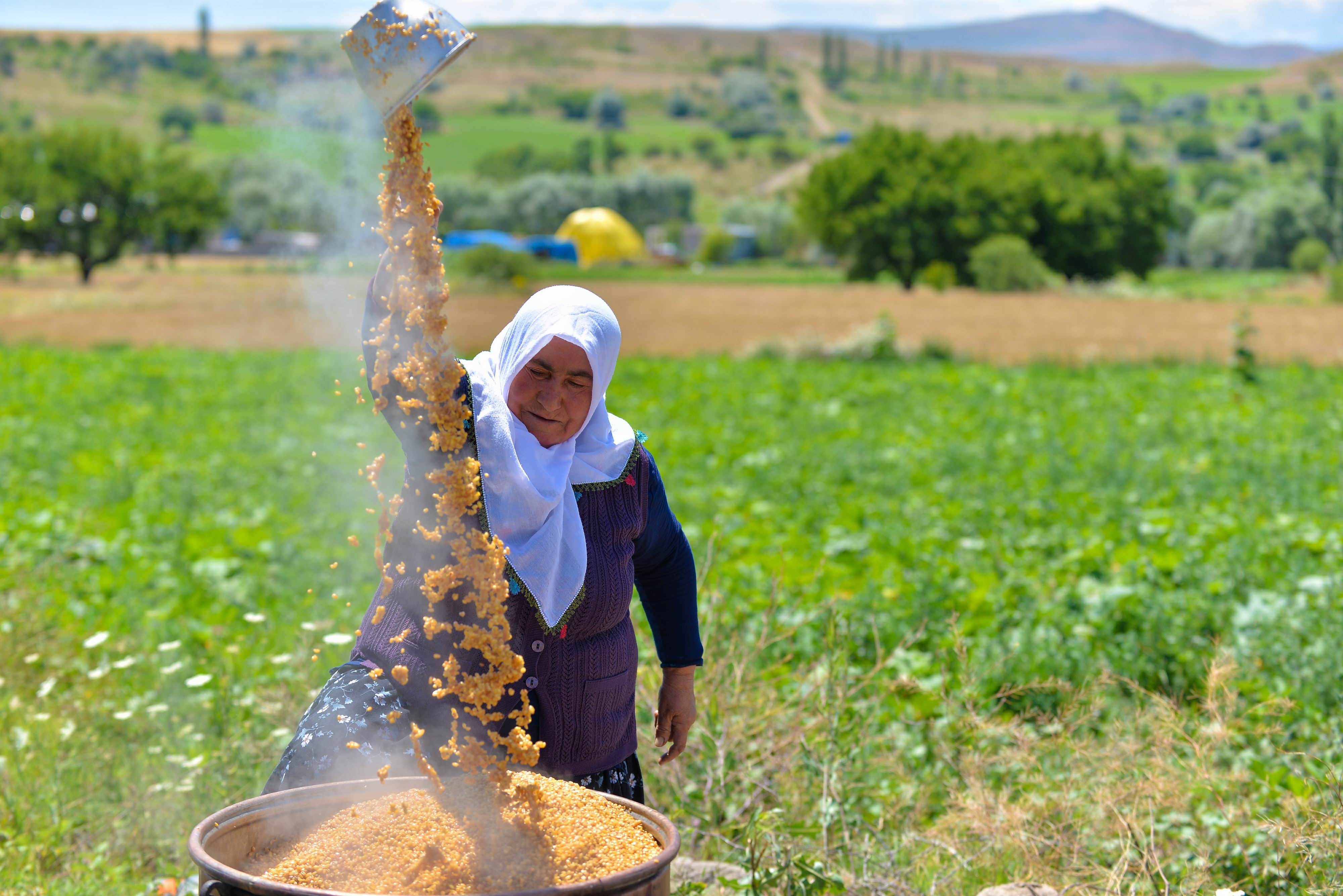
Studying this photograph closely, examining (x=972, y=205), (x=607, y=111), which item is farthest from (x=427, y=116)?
(x=607, y=111)

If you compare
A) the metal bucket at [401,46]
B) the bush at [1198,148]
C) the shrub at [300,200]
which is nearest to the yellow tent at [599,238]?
the shrub at [300,200]

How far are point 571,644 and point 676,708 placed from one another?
0.44 metres

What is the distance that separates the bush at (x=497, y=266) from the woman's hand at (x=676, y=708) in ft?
134

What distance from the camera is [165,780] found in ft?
11.4

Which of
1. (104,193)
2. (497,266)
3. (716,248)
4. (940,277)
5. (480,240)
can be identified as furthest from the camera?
(716,248)

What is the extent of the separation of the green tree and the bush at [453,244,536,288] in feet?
47.8

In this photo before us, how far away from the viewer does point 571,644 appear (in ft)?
7.20

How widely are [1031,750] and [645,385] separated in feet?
44.3

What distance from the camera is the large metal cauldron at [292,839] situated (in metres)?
1.51

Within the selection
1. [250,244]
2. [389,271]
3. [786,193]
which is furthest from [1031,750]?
[786,193]

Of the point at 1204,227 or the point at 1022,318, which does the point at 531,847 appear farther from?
the point at 1204,227

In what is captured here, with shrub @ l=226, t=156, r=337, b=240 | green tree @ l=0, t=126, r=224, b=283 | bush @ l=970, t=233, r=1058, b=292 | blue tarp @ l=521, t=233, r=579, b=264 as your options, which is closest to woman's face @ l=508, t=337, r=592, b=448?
shrub @ l=226, t=156, r=337, b=240

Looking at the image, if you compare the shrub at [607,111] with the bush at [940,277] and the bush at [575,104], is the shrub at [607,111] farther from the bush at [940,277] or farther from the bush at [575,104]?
the bush at [940,277]

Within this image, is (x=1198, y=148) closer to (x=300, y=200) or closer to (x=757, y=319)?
(x=757, y=319)
